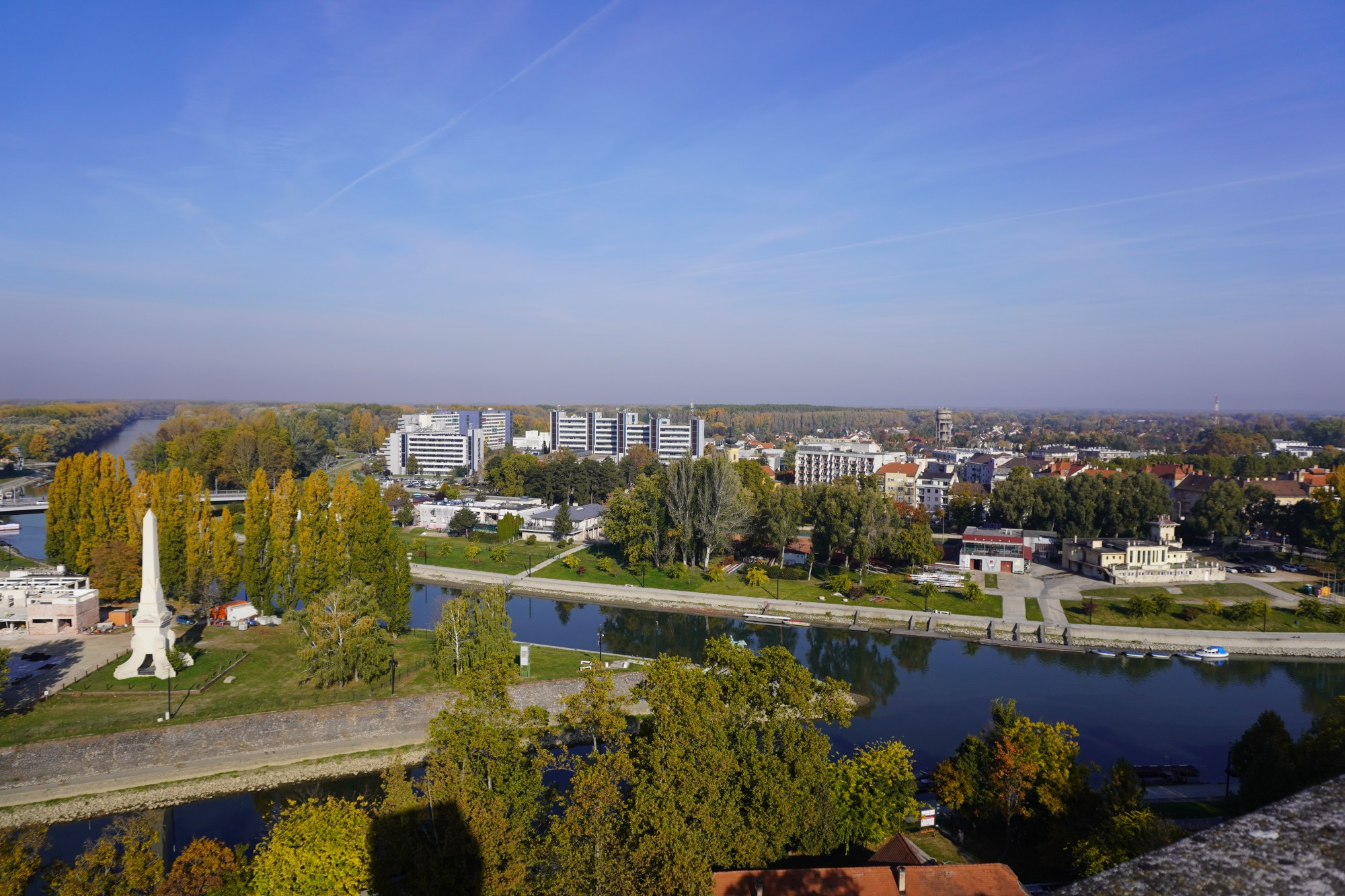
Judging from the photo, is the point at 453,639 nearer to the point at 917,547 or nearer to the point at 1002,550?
the point at 917,547

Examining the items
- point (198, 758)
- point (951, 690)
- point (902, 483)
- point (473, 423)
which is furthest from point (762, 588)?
point (473, 423)

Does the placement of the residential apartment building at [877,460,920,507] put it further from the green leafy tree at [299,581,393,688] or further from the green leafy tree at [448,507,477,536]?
the green leafy tree at [299,581,393,688]

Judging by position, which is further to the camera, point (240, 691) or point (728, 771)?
point (240, 691)

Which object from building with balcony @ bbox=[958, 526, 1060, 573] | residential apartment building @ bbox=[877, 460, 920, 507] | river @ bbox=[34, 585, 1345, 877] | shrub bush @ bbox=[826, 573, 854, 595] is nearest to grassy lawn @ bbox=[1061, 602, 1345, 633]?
river @ bbox=[34, 585, 1345, 877]

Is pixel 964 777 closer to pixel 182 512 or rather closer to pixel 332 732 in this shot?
pixel 332 732

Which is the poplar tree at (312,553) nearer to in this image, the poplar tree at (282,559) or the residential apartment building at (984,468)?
the poplar tree at (282,559)

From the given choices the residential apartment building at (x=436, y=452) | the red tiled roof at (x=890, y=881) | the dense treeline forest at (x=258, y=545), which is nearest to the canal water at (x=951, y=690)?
the dense treeline forest at (x=258, y=545)
